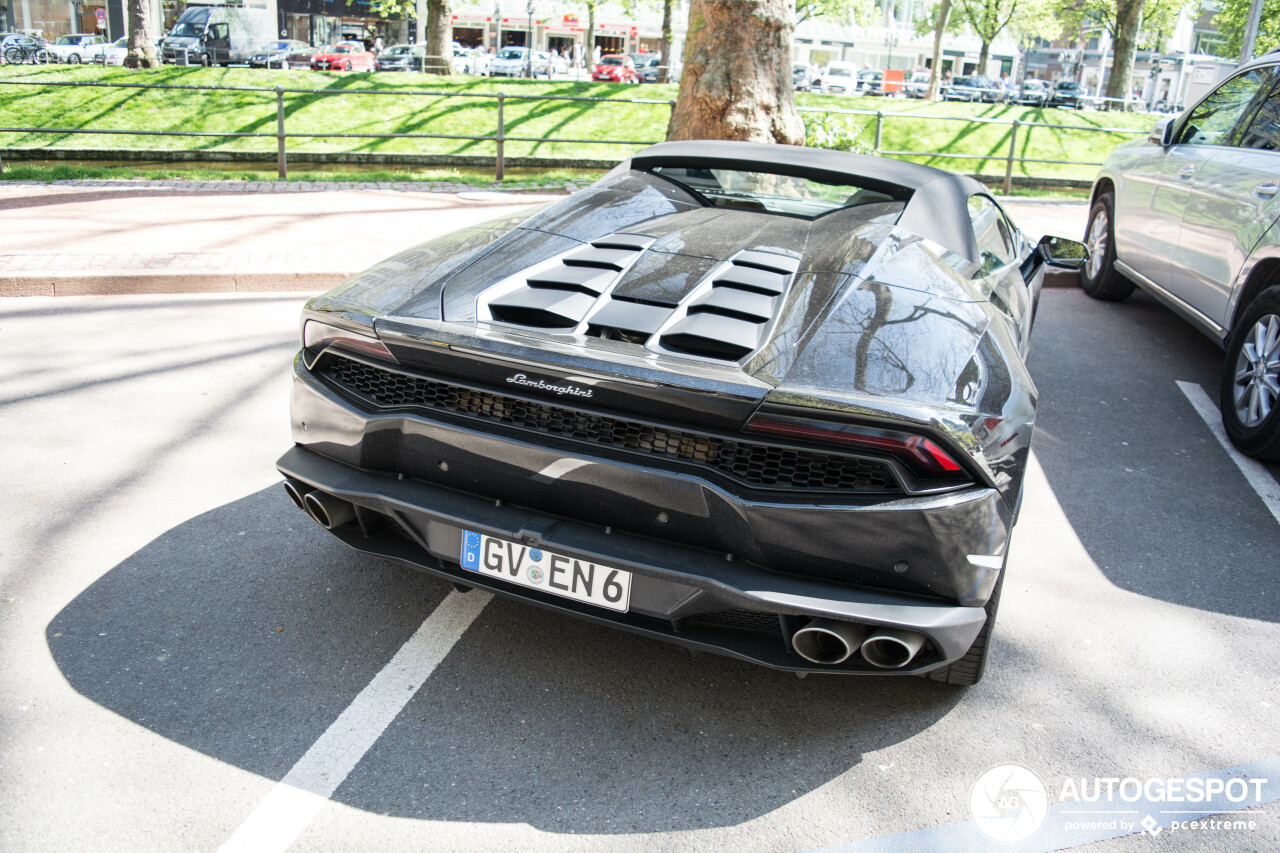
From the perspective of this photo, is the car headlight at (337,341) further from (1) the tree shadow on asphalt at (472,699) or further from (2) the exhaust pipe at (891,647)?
(2) the exhaust pipe at (891,647)

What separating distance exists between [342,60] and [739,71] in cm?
2943

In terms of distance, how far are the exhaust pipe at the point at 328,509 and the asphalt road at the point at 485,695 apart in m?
0.40

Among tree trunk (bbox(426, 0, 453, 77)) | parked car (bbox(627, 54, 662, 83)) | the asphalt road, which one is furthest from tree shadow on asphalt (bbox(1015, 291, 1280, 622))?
parked car (bbox(627, 54, 662, 83))

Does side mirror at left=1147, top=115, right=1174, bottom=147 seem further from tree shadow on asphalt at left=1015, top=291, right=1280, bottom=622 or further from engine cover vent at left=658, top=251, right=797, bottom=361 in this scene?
engine cover vent at left=658, top=251, right=797, bottom=361

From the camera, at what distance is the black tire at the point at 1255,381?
14.8ft

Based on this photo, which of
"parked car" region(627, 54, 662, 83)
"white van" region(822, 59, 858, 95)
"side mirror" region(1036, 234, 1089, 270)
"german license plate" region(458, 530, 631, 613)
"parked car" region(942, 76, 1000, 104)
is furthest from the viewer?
"white van" region(822, 59, 858, 95)

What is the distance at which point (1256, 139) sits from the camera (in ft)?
17.4

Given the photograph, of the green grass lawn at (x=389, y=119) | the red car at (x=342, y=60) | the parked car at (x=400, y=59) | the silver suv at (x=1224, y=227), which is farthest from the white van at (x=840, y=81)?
the silver suv at (x=1224, y=227)

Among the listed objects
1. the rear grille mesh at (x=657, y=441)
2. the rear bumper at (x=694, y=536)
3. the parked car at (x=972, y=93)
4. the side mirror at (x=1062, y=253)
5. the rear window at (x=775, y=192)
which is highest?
the parked car at (x=972, y=93)

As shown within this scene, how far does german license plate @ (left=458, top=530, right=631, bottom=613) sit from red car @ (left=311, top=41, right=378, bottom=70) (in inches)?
1378

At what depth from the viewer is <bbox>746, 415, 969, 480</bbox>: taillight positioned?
2.18 metres

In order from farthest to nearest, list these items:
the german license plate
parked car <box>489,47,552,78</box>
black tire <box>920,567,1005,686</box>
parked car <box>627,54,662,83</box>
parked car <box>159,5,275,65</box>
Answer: parked car <box>627,54,662,83</box>
parked car <box>489,47,552,78</box>
parked car <box>159,5,275,65</box>
black tire <box>920,567,1005,686</box>
the german license plate

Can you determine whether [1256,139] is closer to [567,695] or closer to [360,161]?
[567,695]

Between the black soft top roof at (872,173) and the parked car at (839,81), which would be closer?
the black soft top roof at (872,173)
